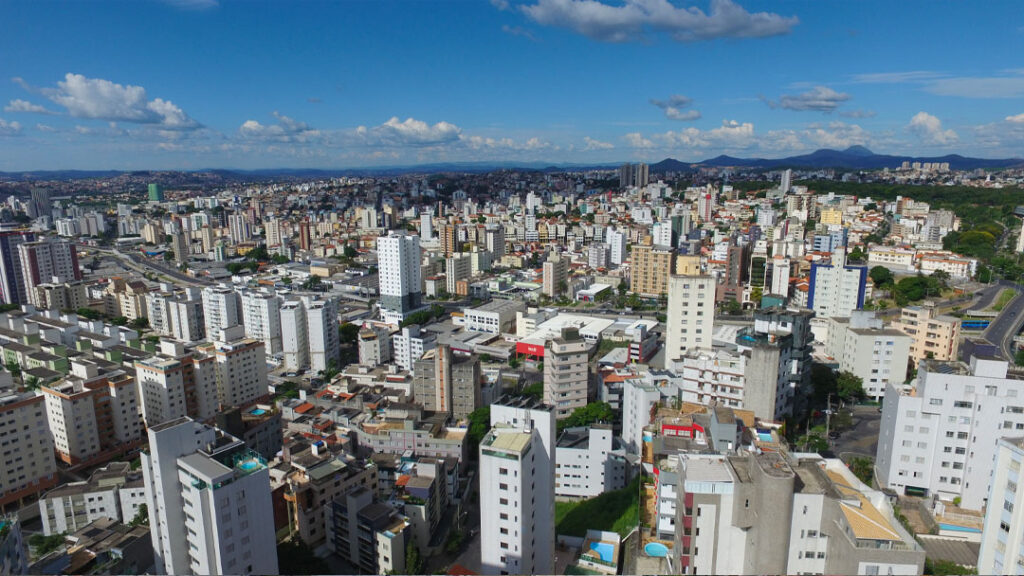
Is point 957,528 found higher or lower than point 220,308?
lower

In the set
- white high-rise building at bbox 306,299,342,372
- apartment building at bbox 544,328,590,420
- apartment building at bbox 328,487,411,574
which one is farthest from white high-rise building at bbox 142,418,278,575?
white high-rise building at bbox 306,299,342,372

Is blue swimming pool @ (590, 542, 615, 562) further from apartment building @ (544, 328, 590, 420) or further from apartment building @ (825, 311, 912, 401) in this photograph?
apartment building @ (825, 311, 912, 401)

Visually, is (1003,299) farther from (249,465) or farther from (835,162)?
(835,162)

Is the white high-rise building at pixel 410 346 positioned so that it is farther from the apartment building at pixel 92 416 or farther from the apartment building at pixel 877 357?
the apartment building at pixel 877 357

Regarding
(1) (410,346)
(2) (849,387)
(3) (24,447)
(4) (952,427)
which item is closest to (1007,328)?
(2) (849,387)

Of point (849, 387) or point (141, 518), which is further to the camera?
point (849, 387)

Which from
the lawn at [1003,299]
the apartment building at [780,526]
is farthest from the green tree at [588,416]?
the lawn at [1003,299]

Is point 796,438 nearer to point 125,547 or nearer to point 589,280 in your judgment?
point 125,547

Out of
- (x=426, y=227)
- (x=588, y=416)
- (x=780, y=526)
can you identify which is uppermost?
(x=780, y=526)
